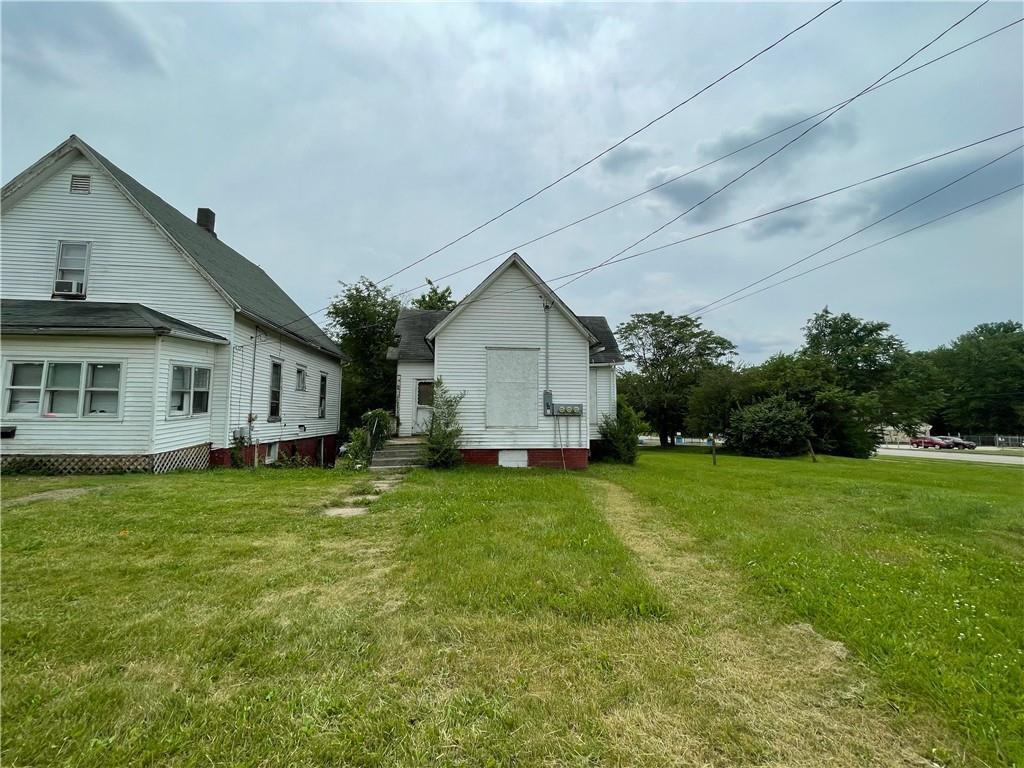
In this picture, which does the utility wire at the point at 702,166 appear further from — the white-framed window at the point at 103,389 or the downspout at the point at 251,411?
the white-framed window at the point at 103,389

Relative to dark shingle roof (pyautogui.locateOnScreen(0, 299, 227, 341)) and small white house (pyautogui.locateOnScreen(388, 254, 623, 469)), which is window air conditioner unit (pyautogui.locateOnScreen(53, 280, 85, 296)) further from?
small white house (pyautogui.locateOnScreen(388, 254, 623, 469))

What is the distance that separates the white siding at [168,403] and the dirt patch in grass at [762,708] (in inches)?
474

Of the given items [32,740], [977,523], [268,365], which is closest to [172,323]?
[268,365]

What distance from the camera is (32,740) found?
6.82ft

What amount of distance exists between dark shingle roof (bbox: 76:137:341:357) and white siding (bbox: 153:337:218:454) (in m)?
1.72

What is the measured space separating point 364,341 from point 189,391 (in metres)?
14.3

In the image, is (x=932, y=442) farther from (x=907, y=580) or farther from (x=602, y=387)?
(x=907, y=580)

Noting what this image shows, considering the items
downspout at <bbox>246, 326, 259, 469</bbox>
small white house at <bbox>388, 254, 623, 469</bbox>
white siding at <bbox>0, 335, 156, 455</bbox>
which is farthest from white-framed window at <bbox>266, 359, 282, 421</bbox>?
small white house at <bbox>388, 254, 623, 469</bbox>

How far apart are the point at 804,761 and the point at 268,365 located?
1587 centimetres

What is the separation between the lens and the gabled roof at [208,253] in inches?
468

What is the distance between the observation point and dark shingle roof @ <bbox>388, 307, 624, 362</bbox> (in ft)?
53.5

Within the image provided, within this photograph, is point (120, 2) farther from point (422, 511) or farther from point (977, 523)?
point (977, 523)

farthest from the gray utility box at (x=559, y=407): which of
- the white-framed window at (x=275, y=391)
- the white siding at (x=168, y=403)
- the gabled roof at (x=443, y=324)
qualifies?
the white siding at (x=168, y=403)

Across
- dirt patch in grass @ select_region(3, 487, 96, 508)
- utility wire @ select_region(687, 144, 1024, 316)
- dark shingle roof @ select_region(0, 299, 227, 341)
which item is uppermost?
utility wire @ select_region(687, 144, 1024, 316)
